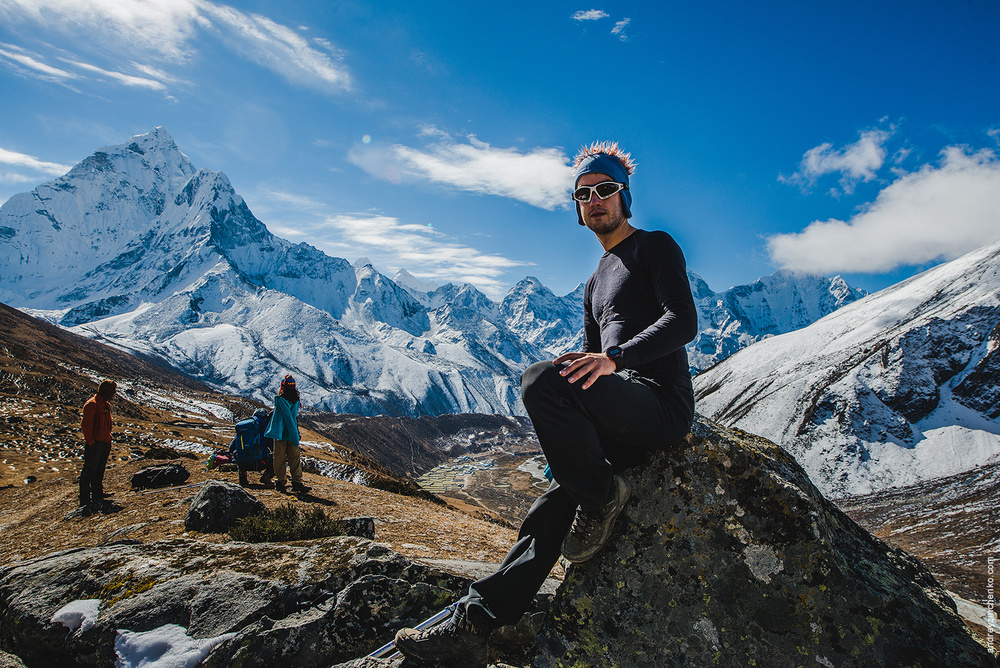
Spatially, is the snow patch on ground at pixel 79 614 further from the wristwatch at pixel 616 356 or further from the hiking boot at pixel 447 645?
the wristwatch at pixel 616 356

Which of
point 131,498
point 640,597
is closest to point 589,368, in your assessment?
point 640,597

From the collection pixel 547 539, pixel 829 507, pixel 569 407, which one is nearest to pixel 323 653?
pixel 547 539

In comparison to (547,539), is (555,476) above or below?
above

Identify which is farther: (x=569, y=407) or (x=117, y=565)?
(x=117, y=565)

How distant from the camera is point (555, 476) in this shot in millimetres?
3879

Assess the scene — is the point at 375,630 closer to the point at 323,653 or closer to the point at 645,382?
the point at 323,653

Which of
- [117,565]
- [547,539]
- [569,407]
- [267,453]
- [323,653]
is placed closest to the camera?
→ [569,407]

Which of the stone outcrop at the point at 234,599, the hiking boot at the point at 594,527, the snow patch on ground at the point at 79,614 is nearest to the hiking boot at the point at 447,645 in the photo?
the stone outcrop at the point at 234,599

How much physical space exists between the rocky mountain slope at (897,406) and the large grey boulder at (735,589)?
18670 centimetres

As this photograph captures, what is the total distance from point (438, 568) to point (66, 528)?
10743 millimetres

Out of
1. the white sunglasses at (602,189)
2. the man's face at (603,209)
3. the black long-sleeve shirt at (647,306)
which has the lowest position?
the black long-sleeve shirt at (647,306)

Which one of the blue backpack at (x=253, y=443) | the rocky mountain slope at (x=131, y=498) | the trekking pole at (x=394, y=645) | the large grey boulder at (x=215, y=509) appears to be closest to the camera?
the trekking pole at (x=394, y=645)

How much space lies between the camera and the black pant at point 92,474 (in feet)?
40.9

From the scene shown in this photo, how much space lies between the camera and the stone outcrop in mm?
4535
